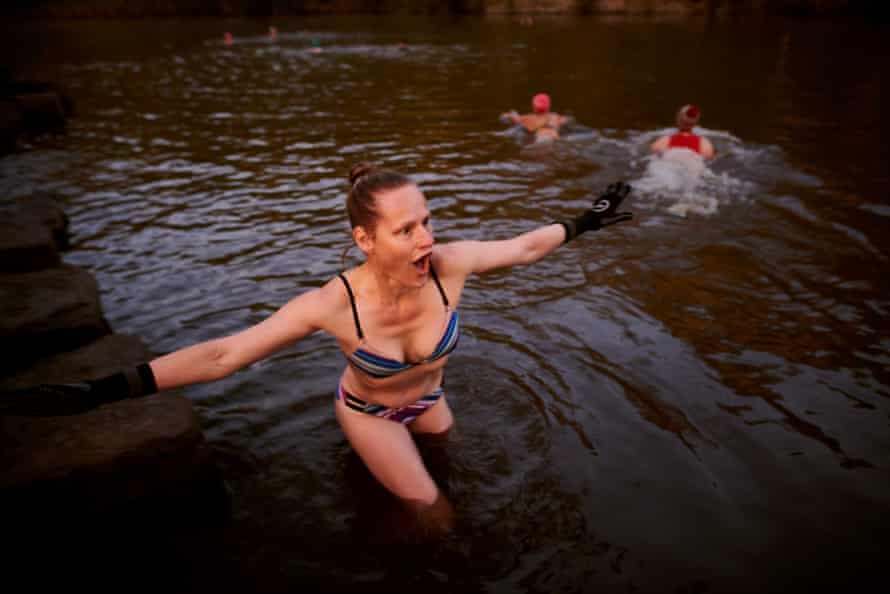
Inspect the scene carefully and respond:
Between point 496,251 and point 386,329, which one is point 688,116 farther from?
point 386,329

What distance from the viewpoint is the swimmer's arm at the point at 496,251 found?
3.37 meters

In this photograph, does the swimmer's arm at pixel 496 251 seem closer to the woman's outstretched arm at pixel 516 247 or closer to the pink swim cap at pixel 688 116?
the woman's outstretched arm at pixel 516 247

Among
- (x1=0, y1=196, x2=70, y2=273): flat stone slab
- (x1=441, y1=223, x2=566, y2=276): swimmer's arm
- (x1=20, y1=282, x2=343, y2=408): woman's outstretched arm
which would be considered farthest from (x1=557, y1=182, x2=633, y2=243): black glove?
(x1=0, y1=196, x2=70, y2=273): flat stone slab

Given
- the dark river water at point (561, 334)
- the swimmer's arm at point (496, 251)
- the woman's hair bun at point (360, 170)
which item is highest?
the woman's hair bun at point (360, 170)

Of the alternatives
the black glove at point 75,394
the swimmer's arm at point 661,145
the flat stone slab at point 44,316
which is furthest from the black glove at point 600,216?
the swimmer's arm at point 661,145

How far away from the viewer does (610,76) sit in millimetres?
18828

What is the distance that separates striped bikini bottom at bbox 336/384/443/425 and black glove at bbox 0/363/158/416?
117cm

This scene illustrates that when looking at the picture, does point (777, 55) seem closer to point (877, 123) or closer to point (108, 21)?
point (877, 123)

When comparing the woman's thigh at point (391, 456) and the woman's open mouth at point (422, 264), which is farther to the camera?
the woman's thigh at point (391, 456)

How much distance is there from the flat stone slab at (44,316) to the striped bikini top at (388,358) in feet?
8.58


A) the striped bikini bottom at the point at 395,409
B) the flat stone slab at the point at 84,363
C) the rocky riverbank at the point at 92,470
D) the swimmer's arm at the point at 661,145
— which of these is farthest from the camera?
the swimmer's arm at the point at 661,145

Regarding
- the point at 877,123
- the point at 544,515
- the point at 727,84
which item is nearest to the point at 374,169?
the point at 544,515

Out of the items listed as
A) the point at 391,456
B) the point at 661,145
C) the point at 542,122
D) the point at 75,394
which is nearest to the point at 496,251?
the point at 391,456

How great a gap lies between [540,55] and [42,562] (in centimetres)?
2548
